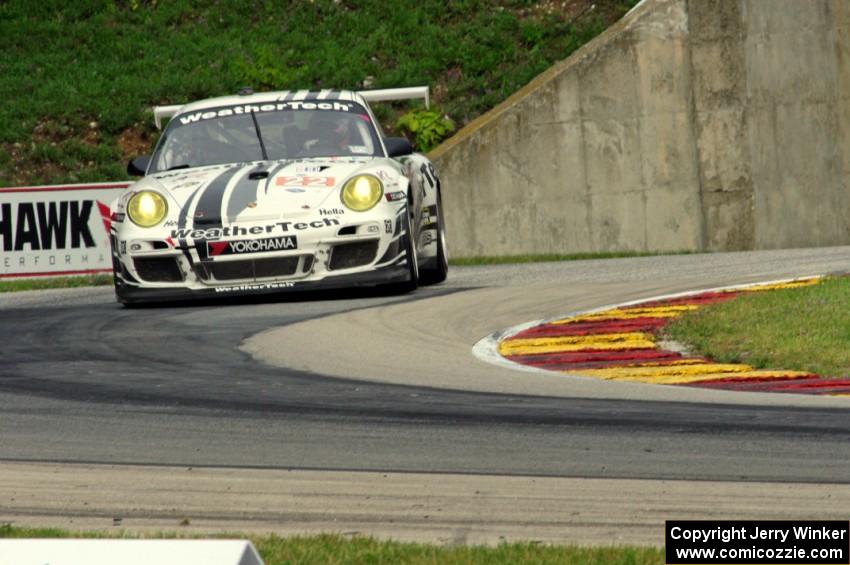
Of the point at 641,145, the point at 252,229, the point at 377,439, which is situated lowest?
the point at 377,439

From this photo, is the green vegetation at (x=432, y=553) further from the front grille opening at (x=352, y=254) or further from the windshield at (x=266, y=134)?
the windshield at (x=266, y=134)

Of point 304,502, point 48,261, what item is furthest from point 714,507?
point 48,261

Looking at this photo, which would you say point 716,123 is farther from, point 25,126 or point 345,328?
point 345,328

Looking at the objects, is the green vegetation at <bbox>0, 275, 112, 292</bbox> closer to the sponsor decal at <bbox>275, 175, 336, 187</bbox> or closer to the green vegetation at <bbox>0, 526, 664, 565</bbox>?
the sponsor decal at <bbox>275, 175, 336, 187</bbox>

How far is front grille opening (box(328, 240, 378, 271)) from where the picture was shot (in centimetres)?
1095

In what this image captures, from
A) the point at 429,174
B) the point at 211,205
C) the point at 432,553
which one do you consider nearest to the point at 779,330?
the point at 211,205

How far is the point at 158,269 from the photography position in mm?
11070

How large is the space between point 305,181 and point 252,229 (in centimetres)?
56

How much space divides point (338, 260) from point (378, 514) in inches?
239

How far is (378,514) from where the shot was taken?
4.97 m

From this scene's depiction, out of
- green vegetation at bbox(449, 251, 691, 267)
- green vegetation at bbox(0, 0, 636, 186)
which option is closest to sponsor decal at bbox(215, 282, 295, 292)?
green vegetation at bbox(449, 251, 691, 267)

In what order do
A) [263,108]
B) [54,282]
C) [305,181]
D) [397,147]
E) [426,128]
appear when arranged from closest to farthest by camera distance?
[305,181]
[397,147]
[263,108]
[54,282]
[426,128]

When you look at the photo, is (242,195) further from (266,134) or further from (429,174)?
(429,174)

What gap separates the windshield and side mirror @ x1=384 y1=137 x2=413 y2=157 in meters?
0.09
